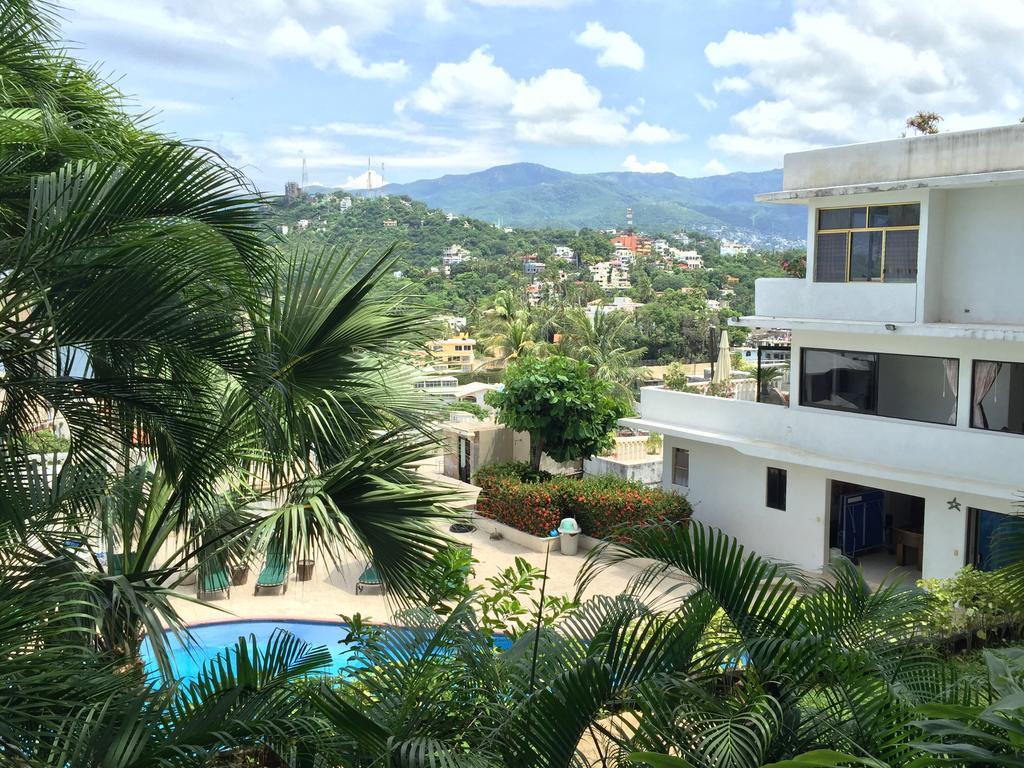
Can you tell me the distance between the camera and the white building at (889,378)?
44.9 ft

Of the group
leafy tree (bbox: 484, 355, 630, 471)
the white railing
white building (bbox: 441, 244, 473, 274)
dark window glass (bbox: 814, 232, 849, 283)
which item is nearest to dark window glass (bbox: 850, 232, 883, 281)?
dark window glass (bbox: 814, 232, 849, 283)

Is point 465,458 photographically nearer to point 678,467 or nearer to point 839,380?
point 678,467

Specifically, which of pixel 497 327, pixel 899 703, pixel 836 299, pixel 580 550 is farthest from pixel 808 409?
pixel 497 327

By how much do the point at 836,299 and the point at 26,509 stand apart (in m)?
13.5

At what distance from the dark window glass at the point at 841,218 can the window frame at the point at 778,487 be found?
4.21m

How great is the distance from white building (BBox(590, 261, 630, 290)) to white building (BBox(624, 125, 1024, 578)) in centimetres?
9481

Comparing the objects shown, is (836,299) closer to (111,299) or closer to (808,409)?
(808,409)

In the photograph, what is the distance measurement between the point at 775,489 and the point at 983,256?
5083 mm

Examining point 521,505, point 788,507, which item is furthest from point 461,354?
point 788,507

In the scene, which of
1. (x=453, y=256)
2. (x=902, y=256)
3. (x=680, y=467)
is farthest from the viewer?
(x=453, y=256)

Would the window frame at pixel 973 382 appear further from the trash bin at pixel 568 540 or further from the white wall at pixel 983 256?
the trash bin at pixel 568 540

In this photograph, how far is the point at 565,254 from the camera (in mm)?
132125

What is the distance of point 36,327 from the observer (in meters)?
4.35

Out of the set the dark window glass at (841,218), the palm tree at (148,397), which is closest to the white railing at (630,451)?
the dark window glass at (841,218)
